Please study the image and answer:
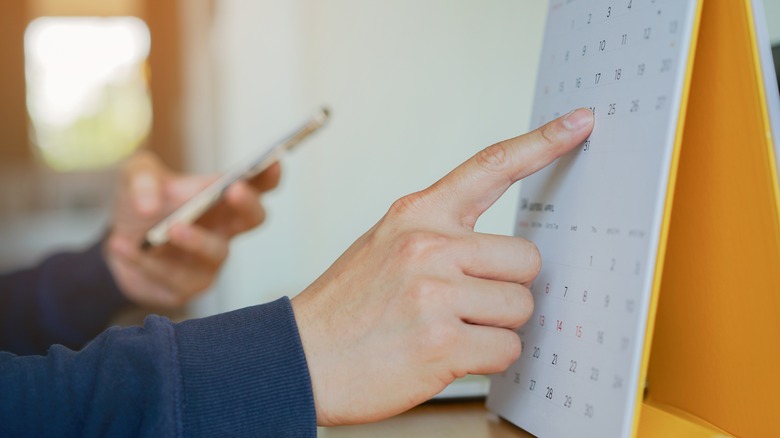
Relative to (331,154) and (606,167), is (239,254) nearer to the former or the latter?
(331,154)

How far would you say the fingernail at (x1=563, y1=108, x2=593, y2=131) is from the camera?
0.62 metres

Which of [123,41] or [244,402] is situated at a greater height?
[123,41]

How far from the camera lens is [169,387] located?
0.57 m

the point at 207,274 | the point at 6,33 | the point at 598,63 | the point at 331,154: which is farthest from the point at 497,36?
the point at 6,33

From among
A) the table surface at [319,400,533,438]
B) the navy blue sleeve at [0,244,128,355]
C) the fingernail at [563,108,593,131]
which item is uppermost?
the fingernail at [563,108,593,131]

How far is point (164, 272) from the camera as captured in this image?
4.98 feet

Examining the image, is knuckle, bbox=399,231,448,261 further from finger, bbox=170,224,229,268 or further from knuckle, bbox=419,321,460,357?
finger, bbox=170,224,229,268

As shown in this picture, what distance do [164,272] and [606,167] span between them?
110 centimetres

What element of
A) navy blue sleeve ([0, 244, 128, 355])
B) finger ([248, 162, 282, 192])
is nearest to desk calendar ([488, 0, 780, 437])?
finger ([248, 162, 282, 192])

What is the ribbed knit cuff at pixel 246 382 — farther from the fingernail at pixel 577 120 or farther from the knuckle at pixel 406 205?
the fingernail at pixel 577 120

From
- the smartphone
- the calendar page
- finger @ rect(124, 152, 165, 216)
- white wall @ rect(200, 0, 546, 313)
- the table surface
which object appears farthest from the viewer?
white wall @ rect(200, 0, 546, 313)

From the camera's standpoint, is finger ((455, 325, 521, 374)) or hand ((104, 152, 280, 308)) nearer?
finger ((455, 325, 521, 374))

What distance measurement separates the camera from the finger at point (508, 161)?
617mm

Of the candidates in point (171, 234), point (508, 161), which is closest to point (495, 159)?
point (508, 161)
